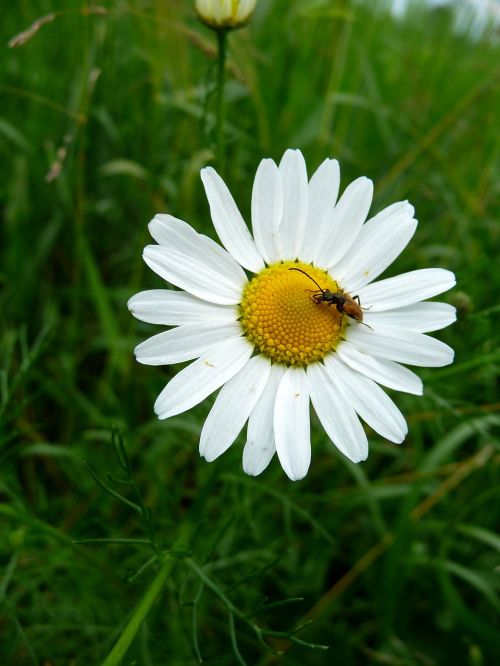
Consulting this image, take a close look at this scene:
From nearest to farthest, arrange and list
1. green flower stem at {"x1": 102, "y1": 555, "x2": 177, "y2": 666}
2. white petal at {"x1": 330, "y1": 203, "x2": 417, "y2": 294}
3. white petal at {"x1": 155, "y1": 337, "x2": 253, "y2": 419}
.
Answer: green flower stem at {"x1": 102, "y1": 555, "x2": 177, "y2": 666} → white petal at {"x1": 155, "y1": 337, "x2": 253, "y2": 419} → white petal at {"x1": 330, "y1": 203, "x2": 417, "y2": 294}

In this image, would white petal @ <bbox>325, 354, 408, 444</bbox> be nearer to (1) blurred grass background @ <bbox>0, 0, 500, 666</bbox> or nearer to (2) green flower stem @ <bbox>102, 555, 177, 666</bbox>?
(1) blurred grass background @ <bbox>0, 0, 500, 666</bbox>

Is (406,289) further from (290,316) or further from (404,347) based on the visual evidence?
(290,316)

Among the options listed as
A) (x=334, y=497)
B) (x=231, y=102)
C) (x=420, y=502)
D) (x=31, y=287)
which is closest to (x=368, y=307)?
(x=334, y=497)

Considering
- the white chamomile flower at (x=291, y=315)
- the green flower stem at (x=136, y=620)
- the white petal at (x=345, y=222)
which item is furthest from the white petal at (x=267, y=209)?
the green flower stem at (x=136, y=620)

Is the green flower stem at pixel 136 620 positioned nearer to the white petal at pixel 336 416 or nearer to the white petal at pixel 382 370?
the white petal at pixel 336 416

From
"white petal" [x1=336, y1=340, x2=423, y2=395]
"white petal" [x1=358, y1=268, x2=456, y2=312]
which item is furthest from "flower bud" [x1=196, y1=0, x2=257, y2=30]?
"white petal" [x1=336, y1=340, x2=423, y2=395]

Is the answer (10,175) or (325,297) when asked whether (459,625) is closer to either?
(325,297)

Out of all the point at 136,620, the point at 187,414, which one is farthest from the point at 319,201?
the point at 136,620
